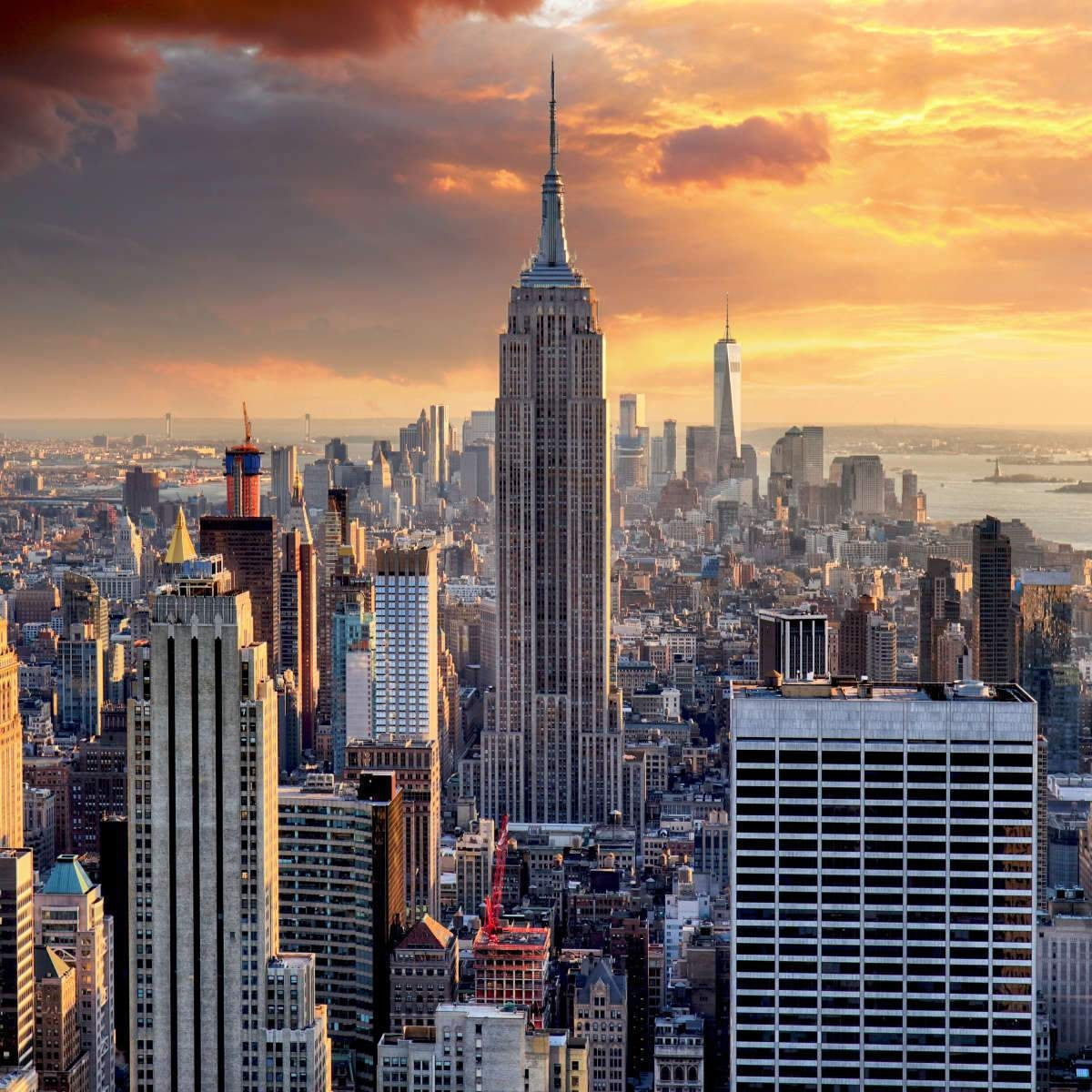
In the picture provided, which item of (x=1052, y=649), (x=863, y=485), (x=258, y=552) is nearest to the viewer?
(x=863, y=485)

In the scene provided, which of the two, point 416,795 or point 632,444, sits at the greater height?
point 632,444

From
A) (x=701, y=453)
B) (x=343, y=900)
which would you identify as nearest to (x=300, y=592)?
(x=701, y=453)

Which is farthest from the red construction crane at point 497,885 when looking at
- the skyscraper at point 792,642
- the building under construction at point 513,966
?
the skyscraper at point 792,642

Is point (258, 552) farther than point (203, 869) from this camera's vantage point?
Yes

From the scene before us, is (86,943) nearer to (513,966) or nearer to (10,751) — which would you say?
(513,966)

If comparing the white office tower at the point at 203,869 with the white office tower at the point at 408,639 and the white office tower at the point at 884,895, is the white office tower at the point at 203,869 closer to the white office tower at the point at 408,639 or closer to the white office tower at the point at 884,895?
the white office tower at the point at 884,895
